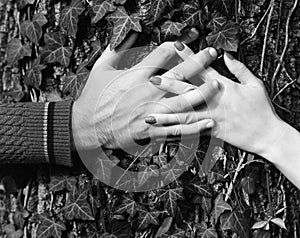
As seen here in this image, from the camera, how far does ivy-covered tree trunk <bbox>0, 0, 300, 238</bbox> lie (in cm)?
184

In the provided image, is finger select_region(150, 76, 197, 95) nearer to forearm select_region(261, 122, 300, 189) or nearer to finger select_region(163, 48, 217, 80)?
finger select_region(163, 48, 217, 80)

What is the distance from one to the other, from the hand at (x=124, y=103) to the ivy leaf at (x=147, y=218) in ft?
0.70

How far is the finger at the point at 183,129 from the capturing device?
1.81 m

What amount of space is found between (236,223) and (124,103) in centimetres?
49

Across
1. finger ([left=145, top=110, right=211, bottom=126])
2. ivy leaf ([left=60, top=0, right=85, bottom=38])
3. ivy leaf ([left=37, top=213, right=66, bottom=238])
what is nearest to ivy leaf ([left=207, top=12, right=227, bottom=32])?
finger ([left=145, top=110, right=211, bottom=126])

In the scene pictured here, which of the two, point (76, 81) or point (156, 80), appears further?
point (76, 81)

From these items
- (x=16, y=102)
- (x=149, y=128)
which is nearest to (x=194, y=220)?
(x=149, y=128)

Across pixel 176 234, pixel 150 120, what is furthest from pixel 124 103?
pixel 176 234

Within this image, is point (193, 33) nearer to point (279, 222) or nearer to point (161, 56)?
point (161, 56)

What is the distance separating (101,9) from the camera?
187cm

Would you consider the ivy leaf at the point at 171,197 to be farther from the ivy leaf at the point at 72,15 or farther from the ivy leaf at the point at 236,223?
the ivy leaf at the point at 72,15

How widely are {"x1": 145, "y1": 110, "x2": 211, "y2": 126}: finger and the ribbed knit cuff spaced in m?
0.24

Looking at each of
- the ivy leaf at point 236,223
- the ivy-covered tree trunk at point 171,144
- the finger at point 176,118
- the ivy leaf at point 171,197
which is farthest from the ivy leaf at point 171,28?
the ivy leaf at point 236,223

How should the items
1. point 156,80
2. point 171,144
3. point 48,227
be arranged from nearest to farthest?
point 156,80, point 171,144, point 48,227
